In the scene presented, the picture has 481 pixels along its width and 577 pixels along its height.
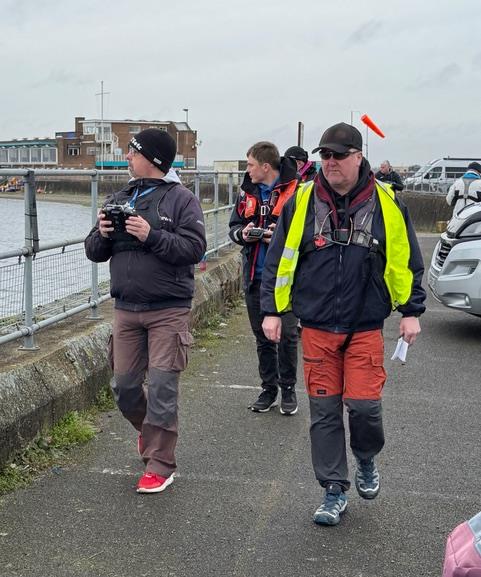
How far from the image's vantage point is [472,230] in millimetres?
8875

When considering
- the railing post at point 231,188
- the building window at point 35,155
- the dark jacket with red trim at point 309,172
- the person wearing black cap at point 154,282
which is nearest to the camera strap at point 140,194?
the person wearing black cap at point 154,282

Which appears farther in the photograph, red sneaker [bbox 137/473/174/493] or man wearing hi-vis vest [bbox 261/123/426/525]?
red sneaker [bbox 137/473/174/493]

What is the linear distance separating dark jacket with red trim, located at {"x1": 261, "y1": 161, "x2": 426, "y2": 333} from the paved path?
3.15ft

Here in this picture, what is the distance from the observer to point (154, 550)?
12.6ft

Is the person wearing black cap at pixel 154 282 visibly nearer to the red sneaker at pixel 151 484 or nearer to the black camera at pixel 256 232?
the red sneaker at pixel 151 484

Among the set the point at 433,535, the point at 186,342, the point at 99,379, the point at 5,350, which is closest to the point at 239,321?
the point at 99,379

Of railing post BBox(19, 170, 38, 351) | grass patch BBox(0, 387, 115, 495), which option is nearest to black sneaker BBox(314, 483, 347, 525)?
A: grass patch BBox(0, 387, 115, 495)

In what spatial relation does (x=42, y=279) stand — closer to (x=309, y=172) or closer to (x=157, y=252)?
(x=157, y=252)

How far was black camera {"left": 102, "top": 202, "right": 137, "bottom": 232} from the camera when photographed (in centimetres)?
438

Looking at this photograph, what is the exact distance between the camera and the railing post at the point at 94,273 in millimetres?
6625

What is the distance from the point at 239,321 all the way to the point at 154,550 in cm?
594

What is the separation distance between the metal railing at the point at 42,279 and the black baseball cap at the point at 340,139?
6.18 ft

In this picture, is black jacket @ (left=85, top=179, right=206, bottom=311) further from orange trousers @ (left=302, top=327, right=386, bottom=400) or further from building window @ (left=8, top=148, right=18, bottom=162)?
building window @ (left=8, top=148, right=18, bottom=162)

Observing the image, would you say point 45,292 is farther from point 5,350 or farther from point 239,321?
point 239,321
